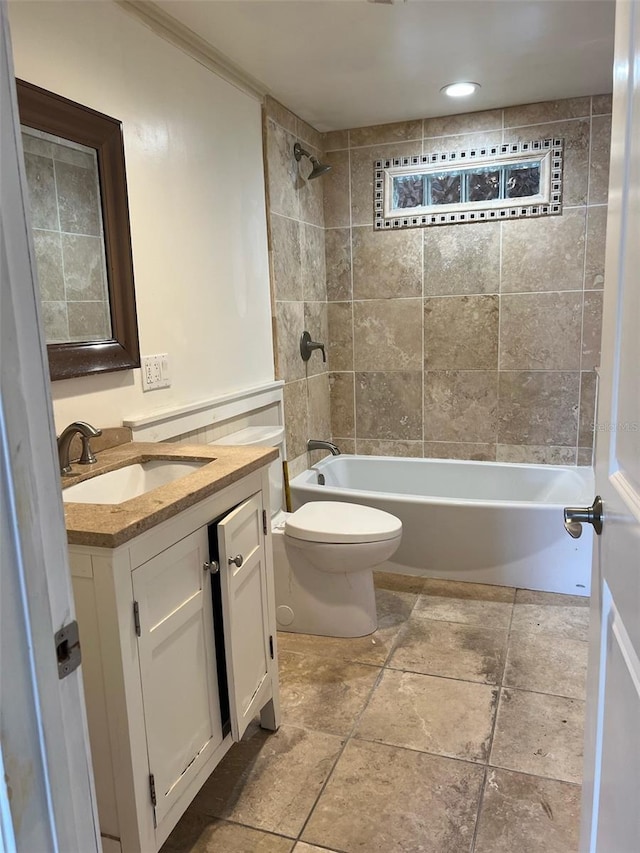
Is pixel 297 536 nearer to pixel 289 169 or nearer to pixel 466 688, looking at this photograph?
pixel 466 688

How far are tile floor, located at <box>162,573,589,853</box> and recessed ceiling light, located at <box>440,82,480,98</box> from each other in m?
2.45

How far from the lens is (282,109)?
3.18 meters

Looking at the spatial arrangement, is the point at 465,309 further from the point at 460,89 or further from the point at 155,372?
the point at 155,372

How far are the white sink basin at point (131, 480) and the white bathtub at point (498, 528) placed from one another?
1439 millimetres

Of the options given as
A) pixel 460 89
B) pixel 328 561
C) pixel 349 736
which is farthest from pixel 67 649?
pixel 460 89

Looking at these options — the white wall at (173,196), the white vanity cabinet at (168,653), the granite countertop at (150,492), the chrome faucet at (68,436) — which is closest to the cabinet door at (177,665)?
the white vanity cabinet at (168,653)

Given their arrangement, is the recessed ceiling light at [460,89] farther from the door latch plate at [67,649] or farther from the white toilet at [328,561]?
the door latch plate at [67,649]

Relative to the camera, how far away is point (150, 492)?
4.86 feet

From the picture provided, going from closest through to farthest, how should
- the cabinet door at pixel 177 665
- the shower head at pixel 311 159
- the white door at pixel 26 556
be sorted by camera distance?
the white door at pixel 26 556
the cabinet door at pixel 177 665
the shower head at pixel 311 159

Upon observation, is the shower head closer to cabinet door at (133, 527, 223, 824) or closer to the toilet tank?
the toilet tank

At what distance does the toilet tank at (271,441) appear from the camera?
264 centimetres

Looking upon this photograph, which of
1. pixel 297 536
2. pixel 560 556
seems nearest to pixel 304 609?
pixel 297 536

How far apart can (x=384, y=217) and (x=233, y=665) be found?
2798 millimetres

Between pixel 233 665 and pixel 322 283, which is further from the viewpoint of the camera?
pixel 322 283
